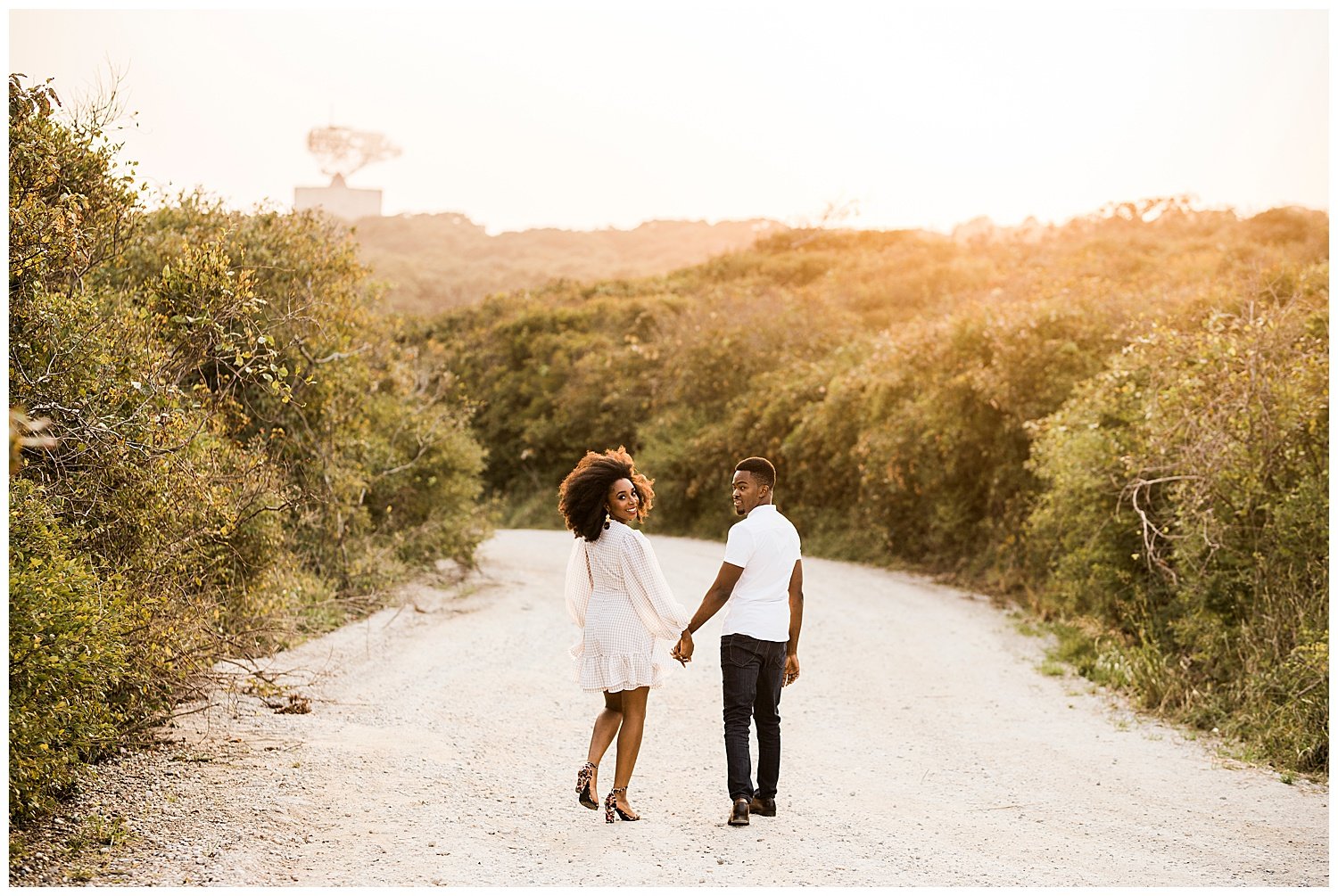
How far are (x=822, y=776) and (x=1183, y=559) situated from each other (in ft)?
15.0

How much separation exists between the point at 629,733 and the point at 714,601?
860 mm

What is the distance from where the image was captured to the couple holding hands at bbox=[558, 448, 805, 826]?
6438mm

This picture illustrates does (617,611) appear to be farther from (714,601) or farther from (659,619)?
(714,601)

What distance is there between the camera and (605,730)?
21.8 ft

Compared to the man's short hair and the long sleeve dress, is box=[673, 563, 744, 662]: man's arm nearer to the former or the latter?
the long sleeve dress

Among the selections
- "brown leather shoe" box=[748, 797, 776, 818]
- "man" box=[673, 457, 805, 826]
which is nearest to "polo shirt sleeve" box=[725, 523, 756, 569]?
"man" box=[673, 457, 805, 826]

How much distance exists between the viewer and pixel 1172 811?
714 centimetres

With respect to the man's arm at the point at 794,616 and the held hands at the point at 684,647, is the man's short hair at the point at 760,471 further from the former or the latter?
the held hands at the point at 684,647

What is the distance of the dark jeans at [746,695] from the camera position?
6.43m

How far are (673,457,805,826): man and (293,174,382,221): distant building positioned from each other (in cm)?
6213

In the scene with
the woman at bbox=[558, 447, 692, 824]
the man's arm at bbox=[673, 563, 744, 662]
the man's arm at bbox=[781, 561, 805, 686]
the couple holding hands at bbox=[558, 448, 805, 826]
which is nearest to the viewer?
the man's arm at bbox=[673, 563, 744, 662]

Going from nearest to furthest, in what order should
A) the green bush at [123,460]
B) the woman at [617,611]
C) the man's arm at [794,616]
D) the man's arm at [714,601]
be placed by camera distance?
the green bush at [123,460] < the man's arm at [714,601] < the woman at [617,611] < the man's arm at [794,616]

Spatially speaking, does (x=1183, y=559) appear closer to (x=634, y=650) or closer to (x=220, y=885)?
(x=634, y=650)

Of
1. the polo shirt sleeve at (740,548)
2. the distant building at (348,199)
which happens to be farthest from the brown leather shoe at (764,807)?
the distant building at (348,199)
